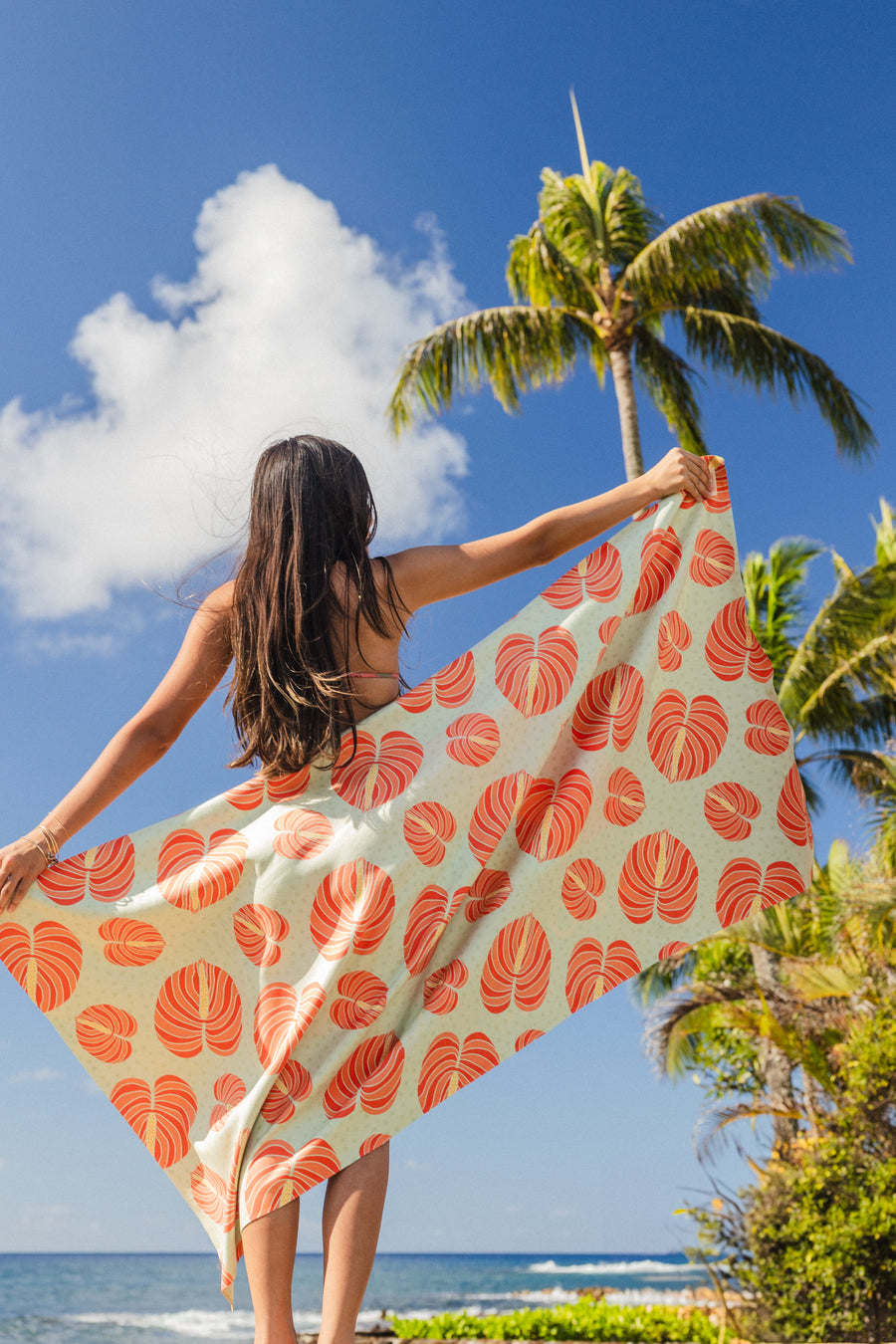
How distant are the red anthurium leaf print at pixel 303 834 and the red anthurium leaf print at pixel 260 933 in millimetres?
131

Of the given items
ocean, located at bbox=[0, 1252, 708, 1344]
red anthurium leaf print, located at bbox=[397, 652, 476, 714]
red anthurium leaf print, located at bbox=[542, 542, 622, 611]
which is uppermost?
red anthurium leaf print, located at bbox=[542, 542, 622, 611]

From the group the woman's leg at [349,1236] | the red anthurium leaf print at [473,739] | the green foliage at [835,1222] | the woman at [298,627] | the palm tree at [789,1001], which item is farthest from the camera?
the palm tree at [789,1001]

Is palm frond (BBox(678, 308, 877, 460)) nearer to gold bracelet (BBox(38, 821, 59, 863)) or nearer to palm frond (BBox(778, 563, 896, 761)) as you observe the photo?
palm frond (BBox(778, 563, 896, 761))

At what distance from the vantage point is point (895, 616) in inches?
484

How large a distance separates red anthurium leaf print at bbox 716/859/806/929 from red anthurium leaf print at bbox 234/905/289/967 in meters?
1.14

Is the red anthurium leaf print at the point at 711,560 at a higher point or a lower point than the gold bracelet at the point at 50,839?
higher

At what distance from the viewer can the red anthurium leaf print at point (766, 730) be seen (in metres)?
2.83

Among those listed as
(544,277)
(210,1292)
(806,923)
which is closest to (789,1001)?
(806,923)

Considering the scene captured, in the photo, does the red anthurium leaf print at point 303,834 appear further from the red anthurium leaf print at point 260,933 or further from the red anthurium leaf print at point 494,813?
the red anthurium leaf print at point 494,813

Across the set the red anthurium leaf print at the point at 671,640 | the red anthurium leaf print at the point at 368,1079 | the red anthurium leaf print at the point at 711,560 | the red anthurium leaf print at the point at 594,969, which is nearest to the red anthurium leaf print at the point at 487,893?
the red anthurium leaf print at the point at 594,969

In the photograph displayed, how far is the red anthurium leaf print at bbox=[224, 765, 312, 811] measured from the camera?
234cm

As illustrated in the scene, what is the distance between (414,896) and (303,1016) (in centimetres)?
33

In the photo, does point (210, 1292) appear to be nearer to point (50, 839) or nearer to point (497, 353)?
point (497, 353)

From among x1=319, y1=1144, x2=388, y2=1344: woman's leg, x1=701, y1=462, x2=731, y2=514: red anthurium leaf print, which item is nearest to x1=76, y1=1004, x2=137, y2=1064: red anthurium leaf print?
x1=319, y1=1144, x2=388, y2=1344: woman's leg
